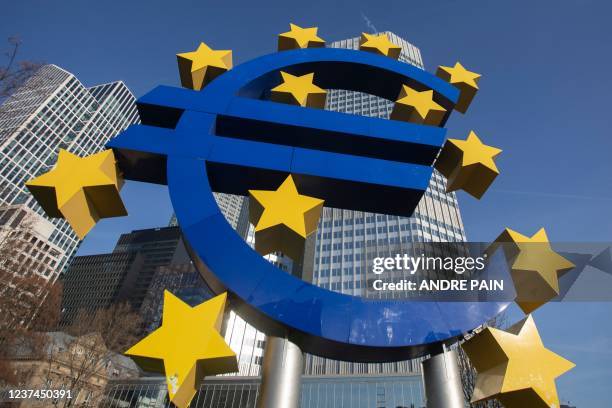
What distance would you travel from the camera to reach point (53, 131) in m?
114

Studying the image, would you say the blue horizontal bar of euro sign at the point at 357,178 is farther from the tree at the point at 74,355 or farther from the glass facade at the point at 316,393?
the glass facade at the point at 316,393

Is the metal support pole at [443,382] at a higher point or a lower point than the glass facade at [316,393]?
lower

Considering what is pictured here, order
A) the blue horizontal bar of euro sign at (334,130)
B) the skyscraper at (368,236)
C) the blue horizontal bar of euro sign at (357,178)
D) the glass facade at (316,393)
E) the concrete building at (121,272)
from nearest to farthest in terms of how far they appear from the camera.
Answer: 1. the blue horizontal bar of euro sign at (357,178)
2. the blue horizontal bar of euro sign at (334,130)
3. the glass facade at (316,393)
4. the skyscraper at (368,236)
5. the concrete building at (121,272)

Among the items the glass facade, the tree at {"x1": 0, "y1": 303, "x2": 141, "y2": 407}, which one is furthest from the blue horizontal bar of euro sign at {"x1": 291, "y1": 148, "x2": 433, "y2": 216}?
the glass facade

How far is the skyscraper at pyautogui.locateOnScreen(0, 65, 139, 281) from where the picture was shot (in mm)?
98938

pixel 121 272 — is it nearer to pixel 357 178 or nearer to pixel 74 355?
pixel 74 355

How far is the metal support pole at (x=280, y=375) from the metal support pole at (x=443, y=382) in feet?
4.35

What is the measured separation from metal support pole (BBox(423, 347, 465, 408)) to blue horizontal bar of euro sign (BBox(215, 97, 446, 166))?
2.68 m

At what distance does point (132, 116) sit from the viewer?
16188 cm

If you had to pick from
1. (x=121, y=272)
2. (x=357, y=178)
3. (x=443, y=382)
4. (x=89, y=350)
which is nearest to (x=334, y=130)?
(x=357, y=178)

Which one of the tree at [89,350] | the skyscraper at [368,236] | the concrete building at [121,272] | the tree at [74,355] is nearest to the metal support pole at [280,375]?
the tree at [74,355]

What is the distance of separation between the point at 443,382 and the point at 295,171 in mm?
2859

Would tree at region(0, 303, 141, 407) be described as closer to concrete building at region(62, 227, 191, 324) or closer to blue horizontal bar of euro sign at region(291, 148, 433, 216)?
blue horizontal bar of euro sign at region(291, 148, 433, 216)

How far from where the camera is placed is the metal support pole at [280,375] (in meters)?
3.17
